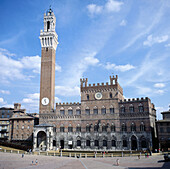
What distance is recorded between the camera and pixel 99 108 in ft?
207

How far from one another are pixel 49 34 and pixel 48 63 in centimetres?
1068

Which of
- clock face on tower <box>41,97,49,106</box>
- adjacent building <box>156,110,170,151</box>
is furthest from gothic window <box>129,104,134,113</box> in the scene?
clock face on tower <box>41,97,49,106</box>

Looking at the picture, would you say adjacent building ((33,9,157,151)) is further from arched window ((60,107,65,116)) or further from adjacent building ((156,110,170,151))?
adjacent building ((156,110,170,151))

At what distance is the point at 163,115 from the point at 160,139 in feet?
30.7

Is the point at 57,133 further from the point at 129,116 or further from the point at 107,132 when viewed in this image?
the point at 129,116

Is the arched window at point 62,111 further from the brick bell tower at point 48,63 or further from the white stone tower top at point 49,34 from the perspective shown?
the white stone tower top at point 49,34

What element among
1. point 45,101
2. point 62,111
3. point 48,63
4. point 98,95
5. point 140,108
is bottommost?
point 62,111

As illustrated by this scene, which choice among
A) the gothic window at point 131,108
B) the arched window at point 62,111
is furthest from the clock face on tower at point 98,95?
the arched window at point 62,111

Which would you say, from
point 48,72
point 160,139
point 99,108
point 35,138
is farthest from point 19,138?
point 160,139

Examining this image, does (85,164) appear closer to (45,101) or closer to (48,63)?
(45,101)

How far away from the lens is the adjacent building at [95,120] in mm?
58406

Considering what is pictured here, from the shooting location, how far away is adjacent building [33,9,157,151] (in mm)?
58406

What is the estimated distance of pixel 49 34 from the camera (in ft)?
236

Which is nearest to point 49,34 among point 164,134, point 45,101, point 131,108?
point 45,101
